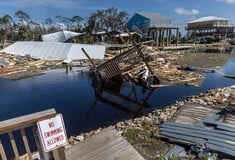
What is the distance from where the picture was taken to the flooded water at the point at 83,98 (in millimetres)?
8031

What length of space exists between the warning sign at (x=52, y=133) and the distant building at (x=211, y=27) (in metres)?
53.5

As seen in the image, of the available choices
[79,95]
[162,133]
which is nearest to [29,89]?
[79,95]

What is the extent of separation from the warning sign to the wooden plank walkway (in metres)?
1.79

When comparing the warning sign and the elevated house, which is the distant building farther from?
the warning sign

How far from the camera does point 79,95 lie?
10.8 metres

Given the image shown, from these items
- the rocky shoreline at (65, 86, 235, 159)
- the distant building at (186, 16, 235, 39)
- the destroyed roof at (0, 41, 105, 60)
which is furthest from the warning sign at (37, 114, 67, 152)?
the distant building at (186, 16, 235, 39)

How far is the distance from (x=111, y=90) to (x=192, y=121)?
692 cm

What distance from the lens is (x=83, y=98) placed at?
10352mm

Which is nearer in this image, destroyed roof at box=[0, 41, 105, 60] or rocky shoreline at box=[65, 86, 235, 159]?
rocky shoreline at box=[65, 86, 235, 159]

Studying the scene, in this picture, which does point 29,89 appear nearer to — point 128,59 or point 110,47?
point 128,59

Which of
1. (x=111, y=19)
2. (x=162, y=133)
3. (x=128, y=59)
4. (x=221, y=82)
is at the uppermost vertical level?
(x=111, y=19)

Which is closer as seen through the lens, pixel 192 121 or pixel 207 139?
pixel 207 139

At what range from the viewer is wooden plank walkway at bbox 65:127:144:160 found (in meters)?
3.81

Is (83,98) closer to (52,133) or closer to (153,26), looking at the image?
(52,133)
